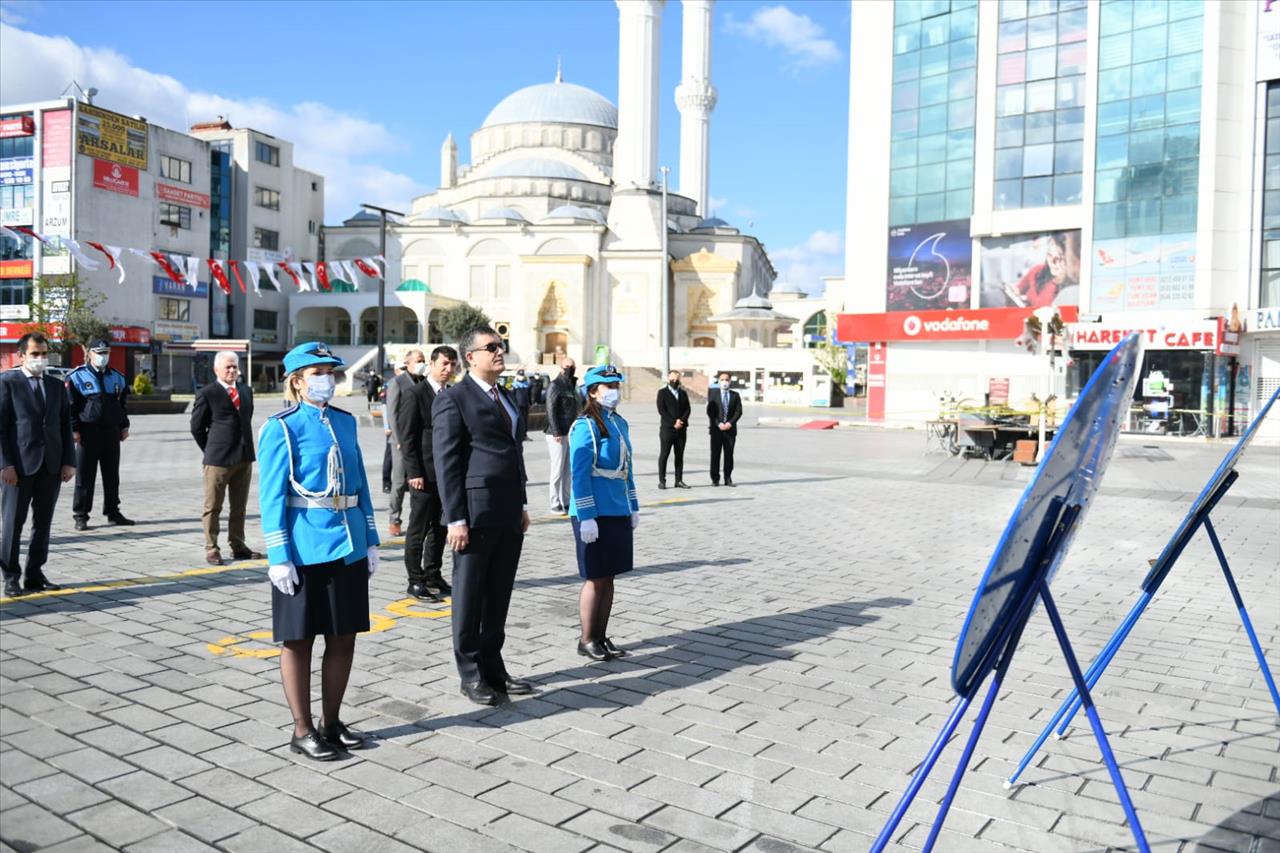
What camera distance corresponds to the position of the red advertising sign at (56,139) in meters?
53.2

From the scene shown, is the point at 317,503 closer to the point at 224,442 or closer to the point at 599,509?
the point at 599,509

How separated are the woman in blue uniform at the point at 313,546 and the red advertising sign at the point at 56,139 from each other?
5856 cm

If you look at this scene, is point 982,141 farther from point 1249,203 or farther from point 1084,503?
point 1084,503

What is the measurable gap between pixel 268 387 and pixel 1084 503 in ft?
216

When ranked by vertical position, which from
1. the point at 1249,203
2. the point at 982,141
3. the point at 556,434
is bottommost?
the point at 556,434

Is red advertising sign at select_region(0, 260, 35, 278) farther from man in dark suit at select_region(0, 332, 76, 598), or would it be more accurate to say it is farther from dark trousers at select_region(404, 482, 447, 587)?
dark trousers at select_region(404, 482, 447, 587)

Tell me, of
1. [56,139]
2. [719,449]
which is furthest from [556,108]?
[719,449]

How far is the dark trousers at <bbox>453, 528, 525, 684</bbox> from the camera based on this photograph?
16.0 ft

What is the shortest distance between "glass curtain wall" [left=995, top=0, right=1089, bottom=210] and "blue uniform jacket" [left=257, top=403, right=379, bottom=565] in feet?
111

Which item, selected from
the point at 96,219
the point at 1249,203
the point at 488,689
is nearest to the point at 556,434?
the point at 488,689

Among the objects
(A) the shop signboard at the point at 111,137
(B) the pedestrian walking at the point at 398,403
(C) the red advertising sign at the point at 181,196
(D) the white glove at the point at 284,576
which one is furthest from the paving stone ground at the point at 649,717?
(C) the red advertising sign at the point at 181,196

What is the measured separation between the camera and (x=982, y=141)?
3459 cm

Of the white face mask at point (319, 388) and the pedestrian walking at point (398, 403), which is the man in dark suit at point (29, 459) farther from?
the white face mask at point (319, 388)

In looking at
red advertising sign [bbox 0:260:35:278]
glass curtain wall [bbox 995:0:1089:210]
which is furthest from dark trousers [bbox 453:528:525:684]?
red advertising sign [bbox 0:260:35:278]
